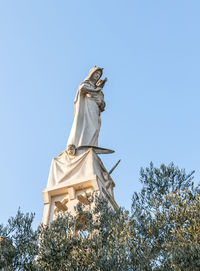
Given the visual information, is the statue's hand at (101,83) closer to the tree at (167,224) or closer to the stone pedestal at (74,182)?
the stone pedestal at (74,182)

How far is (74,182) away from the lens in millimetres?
13664

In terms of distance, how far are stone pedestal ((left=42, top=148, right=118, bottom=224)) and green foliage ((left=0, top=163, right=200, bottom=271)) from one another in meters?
2.24

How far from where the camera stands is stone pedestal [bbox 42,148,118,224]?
13.3 metres

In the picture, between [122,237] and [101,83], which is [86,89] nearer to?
[101,83]

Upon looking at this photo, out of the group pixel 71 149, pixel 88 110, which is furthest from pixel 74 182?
pixel 88 110

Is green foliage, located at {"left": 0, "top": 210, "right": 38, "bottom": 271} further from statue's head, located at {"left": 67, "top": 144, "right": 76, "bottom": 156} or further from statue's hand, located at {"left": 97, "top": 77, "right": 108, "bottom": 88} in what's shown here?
statue's hand, located at {"left": 97, "top": 77, "right": 108, "bottom": 88}

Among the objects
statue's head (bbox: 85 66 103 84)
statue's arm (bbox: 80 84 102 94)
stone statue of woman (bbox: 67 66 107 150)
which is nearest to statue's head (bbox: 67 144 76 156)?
stone statue of woman (bbox: 67 66 107 150)

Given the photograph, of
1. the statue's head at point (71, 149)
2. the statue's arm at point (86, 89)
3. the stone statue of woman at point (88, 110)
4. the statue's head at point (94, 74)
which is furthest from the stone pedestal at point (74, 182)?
the statue's head at point (94, 74)

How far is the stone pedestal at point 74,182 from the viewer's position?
13344mm

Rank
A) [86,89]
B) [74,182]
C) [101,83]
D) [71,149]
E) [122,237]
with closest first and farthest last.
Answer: [122,237], [74,182], [71,149], [86,89], [101,83]

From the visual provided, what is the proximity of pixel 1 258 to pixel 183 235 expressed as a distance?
159 inches

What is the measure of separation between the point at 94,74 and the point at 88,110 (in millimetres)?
1907

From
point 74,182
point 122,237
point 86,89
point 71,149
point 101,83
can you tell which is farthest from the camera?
point 101,83

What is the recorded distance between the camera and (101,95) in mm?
17578
